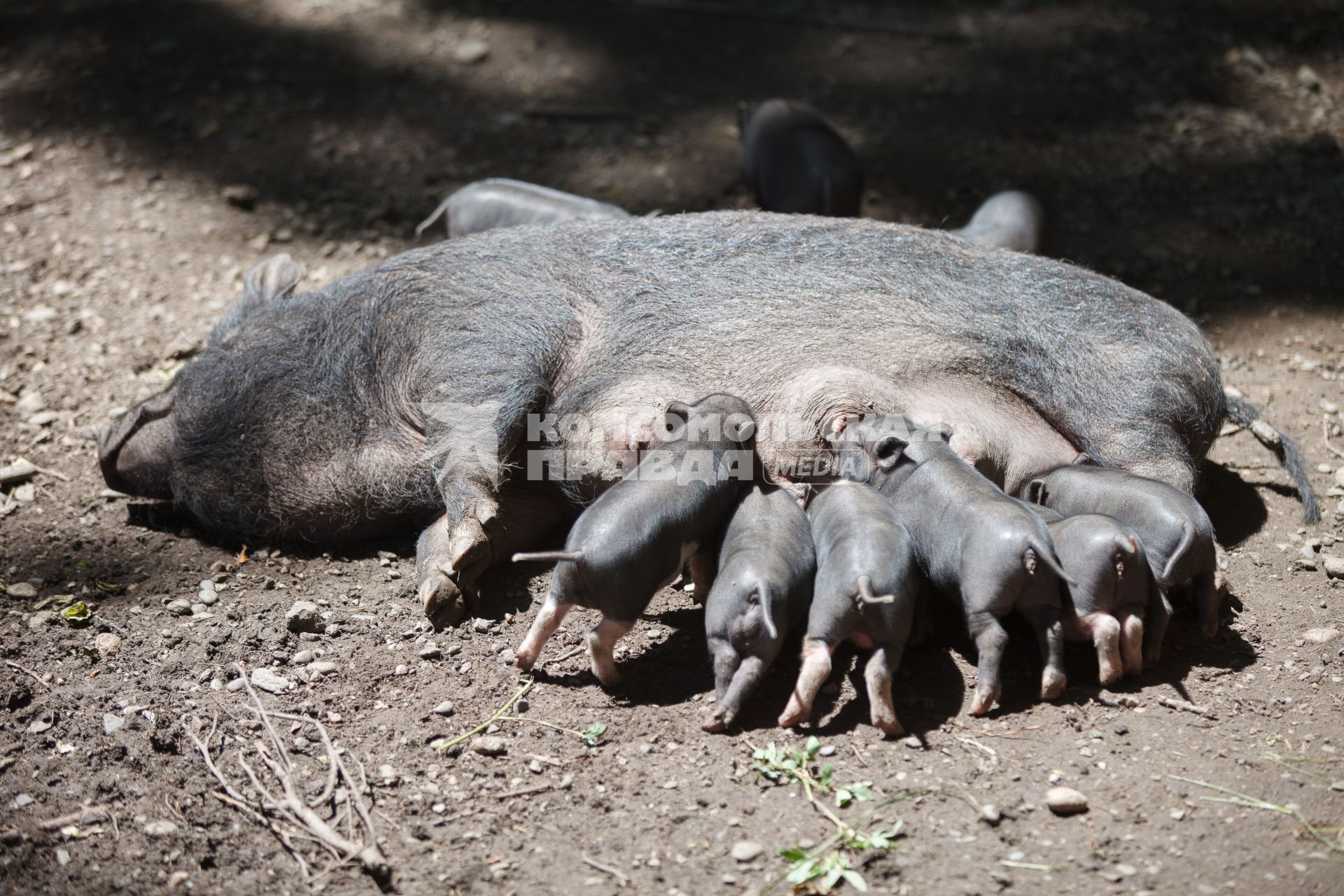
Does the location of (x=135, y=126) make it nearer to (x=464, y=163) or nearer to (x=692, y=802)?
(x=464, y=163)

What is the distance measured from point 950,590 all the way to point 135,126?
5124 millimetres

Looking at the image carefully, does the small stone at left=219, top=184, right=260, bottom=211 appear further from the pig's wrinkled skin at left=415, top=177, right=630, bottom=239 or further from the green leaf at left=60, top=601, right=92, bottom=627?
the green leaf at left=60, top=601, right=92, bottom=627

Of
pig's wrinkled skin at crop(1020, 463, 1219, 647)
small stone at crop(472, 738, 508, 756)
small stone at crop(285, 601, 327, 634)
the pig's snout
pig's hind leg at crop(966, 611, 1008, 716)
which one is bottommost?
small stone at crop(285, 601, 327, 634)

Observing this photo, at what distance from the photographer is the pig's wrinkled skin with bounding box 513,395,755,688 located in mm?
2680

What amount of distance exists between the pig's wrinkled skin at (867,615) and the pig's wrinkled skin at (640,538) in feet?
1.17

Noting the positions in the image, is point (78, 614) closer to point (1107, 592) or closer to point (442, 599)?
point (442, 599)

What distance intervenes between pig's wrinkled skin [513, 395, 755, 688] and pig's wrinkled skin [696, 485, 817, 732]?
0.53 ft

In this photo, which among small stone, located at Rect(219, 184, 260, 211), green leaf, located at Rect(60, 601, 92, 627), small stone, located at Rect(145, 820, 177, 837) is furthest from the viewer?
small stone, located at Rect(219, 184, 260, 211)

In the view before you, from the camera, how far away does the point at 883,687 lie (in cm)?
255

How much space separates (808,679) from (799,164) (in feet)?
9.45

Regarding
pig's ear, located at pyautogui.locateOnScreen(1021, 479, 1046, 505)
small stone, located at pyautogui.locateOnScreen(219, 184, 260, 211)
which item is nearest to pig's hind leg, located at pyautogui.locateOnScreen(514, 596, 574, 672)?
pig's ear, located at pyautogui.locateOnScreen(1021, 479, 1046, 505)

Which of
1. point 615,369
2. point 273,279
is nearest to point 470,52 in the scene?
point 273,279

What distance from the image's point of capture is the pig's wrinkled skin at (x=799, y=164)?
4.75 metres

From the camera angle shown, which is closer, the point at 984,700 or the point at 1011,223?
the point at 984,700
